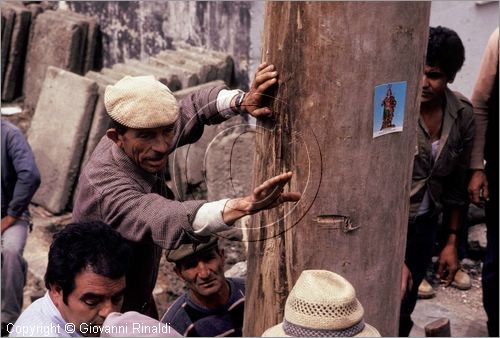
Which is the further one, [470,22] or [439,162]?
[470,22]

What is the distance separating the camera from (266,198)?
265 centimetres

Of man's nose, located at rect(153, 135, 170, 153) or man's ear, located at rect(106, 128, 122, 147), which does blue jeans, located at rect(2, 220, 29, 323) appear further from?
man's nose, located at rect(153, 135, 170, 153)

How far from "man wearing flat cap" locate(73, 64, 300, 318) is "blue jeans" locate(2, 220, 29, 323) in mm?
1860

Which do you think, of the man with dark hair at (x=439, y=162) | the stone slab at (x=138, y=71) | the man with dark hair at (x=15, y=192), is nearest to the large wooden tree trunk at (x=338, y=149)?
the man with dark hair at (x=439, y=162)

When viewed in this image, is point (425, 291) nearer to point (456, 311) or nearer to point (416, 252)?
point (456, 311)

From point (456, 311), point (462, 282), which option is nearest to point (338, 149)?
point (456, 311)

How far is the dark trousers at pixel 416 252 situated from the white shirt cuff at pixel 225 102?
4.35 feet

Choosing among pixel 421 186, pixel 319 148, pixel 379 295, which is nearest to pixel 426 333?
pixel 421 186

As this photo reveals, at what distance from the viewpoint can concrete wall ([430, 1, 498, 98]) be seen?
6.38 metres

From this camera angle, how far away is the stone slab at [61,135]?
7270 millimetres

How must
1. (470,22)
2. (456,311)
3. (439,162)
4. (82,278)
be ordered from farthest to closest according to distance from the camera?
(470,22)
(456,311)
(439,162)
(82,278)

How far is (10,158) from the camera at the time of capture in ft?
18.1

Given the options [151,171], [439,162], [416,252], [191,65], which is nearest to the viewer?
[151,171]

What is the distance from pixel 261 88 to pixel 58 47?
6.69 metres
